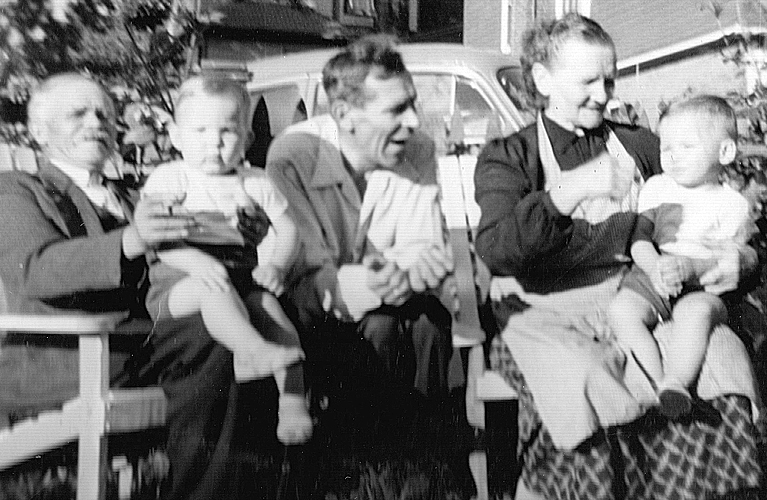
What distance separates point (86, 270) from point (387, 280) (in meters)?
0.92

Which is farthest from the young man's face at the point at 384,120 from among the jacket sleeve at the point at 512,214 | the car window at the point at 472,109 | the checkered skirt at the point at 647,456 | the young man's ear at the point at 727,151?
the young man's ear at the point at 727,151

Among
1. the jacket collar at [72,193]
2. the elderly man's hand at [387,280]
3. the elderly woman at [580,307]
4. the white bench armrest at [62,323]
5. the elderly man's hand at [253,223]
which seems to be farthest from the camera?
the elderly woman at [580,307]

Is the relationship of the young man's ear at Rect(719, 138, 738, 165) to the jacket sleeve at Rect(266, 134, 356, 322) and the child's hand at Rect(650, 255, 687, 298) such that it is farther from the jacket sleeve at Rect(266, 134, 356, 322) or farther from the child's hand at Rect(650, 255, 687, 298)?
the jacket sleeve at Rect(266, 134, 356, 322)

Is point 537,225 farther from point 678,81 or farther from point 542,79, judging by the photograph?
point 678,81

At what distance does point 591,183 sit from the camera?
264 cm

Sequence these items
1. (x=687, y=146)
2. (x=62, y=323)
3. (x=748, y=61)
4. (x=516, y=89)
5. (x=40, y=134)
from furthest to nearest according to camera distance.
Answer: (x=748, y=61)
(x=687, y=146)
(x=516, y=89)
(x=40, y=134)
(x=62, y=323)

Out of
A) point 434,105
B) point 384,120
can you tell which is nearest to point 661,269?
point 434,105

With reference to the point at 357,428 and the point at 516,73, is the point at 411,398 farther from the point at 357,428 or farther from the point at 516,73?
the point at 516,73

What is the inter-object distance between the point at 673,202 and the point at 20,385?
228 cm

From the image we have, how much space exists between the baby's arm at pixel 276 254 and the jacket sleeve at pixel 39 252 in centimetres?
46

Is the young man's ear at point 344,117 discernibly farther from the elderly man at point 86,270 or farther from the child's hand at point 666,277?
the child's hand at point 666,277

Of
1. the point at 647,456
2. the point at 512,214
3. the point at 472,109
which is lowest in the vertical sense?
the point at 647,456

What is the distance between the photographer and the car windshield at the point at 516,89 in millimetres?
2600

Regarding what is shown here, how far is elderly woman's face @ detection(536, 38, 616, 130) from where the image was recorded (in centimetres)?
262
